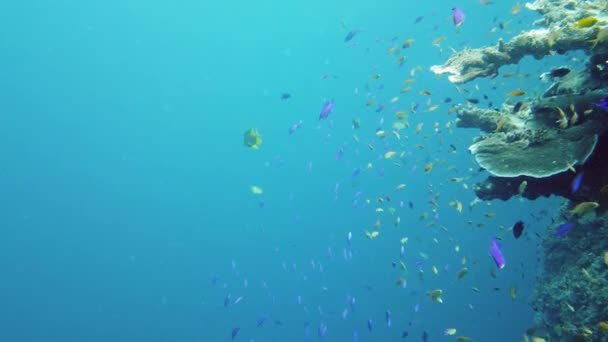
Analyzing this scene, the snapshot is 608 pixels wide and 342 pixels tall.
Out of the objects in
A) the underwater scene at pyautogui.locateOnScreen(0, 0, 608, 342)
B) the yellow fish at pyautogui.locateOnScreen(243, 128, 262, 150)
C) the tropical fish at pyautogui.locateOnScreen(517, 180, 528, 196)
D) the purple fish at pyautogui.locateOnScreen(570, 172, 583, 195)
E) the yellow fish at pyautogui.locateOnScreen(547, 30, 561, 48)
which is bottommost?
the underwater scene at pyautogui.locateOnScreen(0, 0, 608, 342)

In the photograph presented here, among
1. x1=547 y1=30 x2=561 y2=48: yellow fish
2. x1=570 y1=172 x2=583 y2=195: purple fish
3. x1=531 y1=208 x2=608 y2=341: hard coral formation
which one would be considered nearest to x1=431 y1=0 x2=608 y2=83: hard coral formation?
x1=547 y1=30 x2=561 y2=48: yellow fish

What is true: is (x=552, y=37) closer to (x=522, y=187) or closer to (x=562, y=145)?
(x=562, y=145)

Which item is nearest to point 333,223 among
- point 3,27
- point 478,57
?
point 478,57

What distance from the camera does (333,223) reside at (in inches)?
2376

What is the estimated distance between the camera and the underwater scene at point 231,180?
38.6m

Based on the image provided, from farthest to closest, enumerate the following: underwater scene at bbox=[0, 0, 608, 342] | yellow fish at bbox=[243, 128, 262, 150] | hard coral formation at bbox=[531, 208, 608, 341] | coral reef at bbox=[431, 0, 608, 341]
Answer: underwater scene at bbox=[0, 0, 608, 342]
yellow fish at bbox=[243, 128, 262, 150]
hard coral formation at bbox=[531, 208, 608, 341]
coral reef at bbox=[431, 0, 608, 341]

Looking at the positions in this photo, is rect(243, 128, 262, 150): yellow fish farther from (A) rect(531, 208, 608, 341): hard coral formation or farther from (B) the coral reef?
(A) rect(531, 208, 608, 341): hard coral formation

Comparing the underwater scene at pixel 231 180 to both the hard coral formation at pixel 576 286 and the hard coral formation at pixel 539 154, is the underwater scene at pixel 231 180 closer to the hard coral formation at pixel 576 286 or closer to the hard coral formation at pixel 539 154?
the hard coral formation at pixel 576 286

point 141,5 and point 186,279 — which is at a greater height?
point 141,5

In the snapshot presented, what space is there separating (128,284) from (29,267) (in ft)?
49.1

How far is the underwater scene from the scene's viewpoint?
38.6 meters

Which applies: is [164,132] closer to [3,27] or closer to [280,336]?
[3,27]

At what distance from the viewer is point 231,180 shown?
7675cm

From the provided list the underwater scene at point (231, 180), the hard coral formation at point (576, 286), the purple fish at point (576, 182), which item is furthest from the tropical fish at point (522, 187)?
the underwater scene at point (231, 180)
